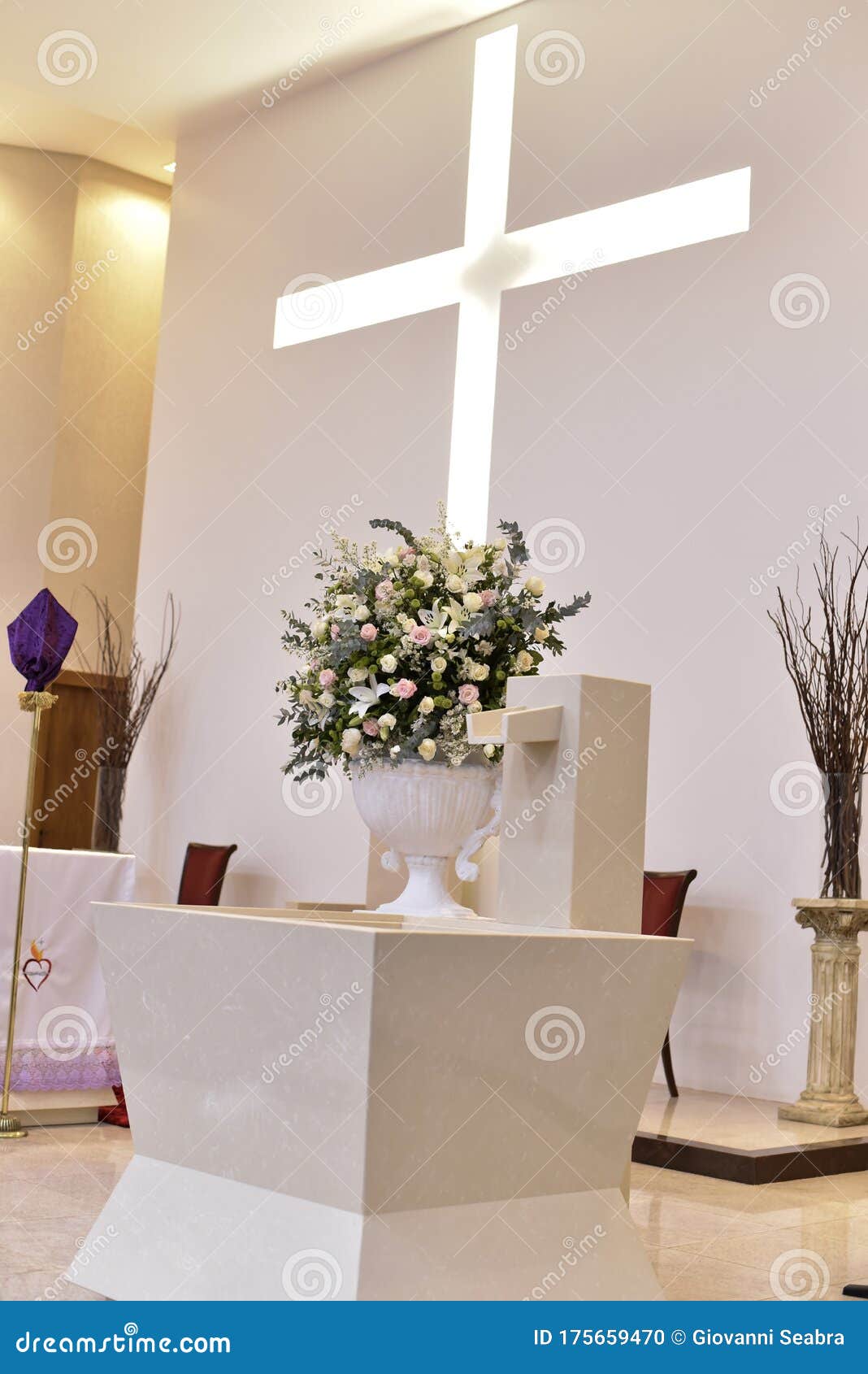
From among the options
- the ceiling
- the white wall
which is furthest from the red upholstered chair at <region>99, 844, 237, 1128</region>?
the ceiling

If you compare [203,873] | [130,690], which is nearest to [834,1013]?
[203,873]

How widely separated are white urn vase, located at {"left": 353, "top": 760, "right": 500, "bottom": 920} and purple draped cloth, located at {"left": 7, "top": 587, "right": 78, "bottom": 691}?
167 cm

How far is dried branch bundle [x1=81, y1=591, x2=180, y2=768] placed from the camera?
7.90 m

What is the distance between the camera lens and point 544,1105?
2287 millimetres

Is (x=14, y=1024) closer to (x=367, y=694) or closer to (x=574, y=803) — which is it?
(x=367, y=694)

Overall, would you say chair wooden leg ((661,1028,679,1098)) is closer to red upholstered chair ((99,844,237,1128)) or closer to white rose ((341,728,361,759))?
red upholstered chair ((99,844,237,1128))

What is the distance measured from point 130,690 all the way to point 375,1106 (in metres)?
6.23

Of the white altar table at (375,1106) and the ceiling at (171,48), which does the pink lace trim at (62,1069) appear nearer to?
the white altar table at (375,1106)

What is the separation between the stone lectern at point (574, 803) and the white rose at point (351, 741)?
0.38 metres

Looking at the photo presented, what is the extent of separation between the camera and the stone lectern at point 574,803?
255cm

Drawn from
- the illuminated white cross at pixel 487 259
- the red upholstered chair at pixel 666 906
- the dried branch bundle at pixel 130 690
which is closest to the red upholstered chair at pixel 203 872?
the dried branch bundle at pixel 130 690

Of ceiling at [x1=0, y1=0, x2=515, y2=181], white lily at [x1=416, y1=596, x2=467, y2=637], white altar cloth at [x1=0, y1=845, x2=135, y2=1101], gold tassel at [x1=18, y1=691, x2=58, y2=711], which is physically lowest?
white altar cloth at [x1=0, y1=845, x2=135, y2=1101]

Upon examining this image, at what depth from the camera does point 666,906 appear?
523cm

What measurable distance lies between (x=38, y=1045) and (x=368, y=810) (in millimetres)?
1688
